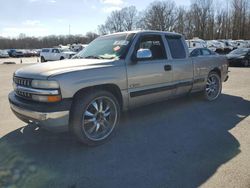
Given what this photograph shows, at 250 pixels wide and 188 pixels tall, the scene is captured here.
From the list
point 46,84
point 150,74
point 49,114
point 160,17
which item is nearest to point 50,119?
point 49,114

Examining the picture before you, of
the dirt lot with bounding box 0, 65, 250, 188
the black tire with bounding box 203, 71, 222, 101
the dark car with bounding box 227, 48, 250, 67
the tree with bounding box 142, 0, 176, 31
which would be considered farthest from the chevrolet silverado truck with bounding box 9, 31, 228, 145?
the tree with bounding box 142, 0, 176, 31

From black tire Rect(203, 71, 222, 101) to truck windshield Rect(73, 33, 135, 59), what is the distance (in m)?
3.09

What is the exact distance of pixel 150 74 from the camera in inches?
176

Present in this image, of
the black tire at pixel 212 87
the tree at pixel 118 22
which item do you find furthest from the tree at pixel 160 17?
the black tire at pixel 212 87

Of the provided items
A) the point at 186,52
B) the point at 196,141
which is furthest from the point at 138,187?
the point at 186,52

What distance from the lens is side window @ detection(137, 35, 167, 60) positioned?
4.70 m

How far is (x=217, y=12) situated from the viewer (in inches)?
2771

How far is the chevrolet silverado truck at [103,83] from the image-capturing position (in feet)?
11.0

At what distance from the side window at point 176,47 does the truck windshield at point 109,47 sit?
1.07 metres

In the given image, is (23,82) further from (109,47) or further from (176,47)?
(176,47)

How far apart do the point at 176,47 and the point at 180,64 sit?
417mm

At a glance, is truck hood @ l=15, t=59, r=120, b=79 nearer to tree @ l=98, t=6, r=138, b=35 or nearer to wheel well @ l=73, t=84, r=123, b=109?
wheel well @ l=73, t=84, r=123, b=109

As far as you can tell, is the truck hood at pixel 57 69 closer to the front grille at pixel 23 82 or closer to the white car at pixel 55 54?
the front grille at pixel 23 82

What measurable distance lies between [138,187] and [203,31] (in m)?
72.6
